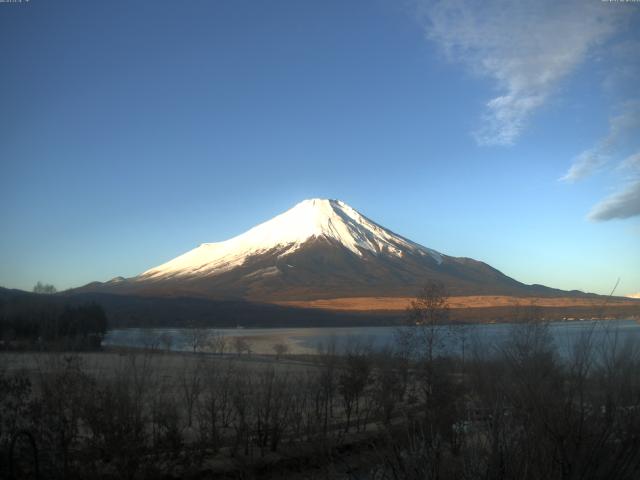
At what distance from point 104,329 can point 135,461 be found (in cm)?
4803

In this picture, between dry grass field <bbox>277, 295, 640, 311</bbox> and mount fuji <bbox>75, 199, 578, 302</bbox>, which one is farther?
mount fuji <bbox>75, 199, 578, 302</bbox>

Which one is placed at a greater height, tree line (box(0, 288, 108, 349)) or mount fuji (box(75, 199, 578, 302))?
mount fuji (box(75, 199, 578, 302))

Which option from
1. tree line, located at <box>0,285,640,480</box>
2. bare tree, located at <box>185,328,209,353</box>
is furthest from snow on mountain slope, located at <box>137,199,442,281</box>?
tree line, located at <box>0,285,640,480</box>

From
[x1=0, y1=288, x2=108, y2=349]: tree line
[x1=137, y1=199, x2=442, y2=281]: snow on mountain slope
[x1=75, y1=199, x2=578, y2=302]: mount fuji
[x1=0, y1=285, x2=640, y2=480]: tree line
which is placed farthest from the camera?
[x1=137, y1=199, x2=442, y2=281]: snow on mountain slope

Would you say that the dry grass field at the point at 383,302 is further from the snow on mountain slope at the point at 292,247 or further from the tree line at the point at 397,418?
the tree line at the point at 397,418

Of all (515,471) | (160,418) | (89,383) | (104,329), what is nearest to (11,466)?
(89,383)

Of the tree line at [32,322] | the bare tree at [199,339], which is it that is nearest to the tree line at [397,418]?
the tree line at [32,322]

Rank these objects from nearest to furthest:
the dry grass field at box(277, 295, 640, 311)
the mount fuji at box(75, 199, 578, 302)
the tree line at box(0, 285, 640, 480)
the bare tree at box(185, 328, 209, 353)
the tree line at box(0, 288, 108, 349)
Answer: the tree line at box(0, 285, 640, 480)
the tree line at box(0, 288, 108, 349)
the bare tree at box(185, 328, 209, 353)
the dry grass field at box(277, 295, 640, 311)
the mount fuji at box(75, 199, 578, 302)

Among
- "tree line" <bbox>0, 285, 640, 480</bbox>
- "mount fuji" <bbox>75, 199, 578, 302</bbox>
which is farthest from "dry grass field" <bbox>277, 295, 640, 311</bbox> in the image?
"tree line" <bbox>0, 285, 640, 480</bbox>

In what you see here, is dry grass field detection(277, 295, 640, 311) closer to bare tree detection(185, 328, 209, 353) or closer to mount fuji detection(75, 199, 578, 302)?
mount fuji detection(75, 199, 578, 302)

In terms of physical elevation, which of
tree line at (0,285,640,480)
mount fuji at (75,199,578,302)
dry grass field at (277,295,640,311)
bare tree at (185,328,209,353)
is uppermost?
mount fuji at (75,199,578,302)

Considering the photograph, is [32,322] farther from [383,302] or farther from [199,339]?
[383,302]

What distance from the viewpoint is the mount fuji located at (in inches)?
5428

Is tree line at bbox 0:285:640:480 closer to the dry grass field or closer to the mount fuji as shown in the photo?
the dry grass field
